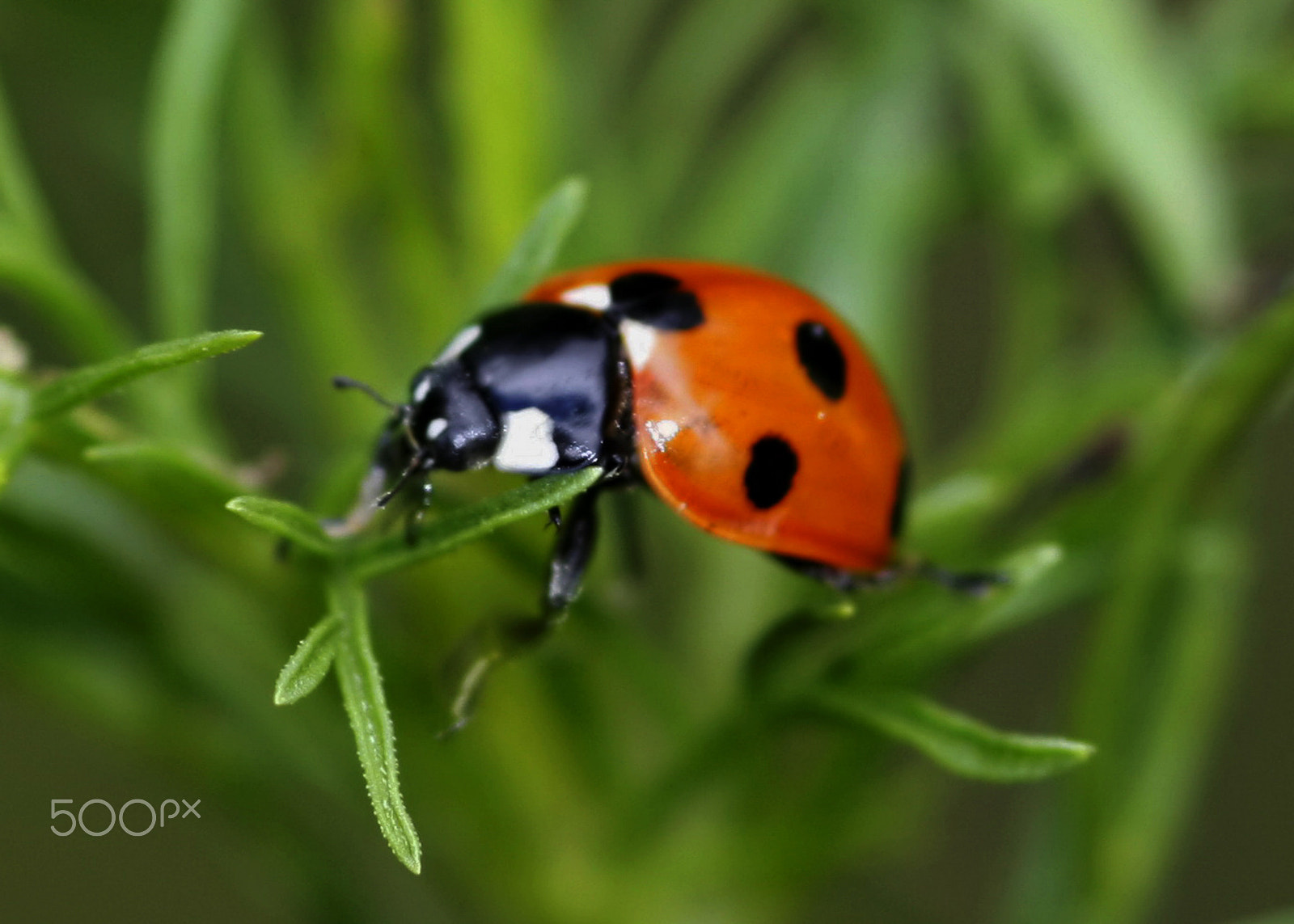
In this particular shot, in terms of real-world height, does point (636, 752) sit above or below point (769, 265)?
below

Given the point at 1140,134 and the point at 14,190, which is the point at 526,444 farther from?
the point at 1140,134

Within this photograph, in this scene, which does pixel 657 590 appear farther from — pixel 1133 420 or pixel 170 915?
pixel 170 915

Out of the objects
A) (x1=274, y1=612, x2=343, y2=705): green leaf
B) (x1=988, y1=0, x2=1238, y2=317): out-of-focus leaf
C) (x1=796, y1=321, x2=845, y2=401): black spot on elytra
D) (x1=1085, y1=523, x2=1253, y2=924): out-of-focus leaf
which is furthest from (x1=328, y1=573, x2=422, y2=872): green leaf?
(x1=988, y1=0, x2=1238, y2=317): out-of-focus leaf

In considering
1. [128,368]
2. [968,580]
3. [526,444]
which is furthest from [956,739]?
[128,368]

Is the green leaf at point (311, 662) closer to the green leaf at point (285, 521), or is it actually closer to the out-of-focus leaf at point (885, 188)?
the green leaf at point (285, 521)

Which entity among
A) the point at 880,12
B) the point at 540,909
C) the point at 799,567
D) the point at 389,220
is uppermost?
the point at 880,12

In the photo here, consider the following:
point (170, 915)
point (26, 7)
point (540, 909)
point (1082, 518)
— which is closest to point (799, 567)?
point (1082, 518)

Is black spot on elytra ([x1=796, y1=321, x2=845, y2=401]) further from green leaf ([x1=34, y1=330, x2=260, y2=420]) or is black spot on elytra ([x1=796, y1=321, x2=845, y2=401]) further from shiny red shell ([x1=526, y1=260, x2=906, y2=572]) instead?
green leaf ([x1=34, y1=330, x2=260, y2=420])
